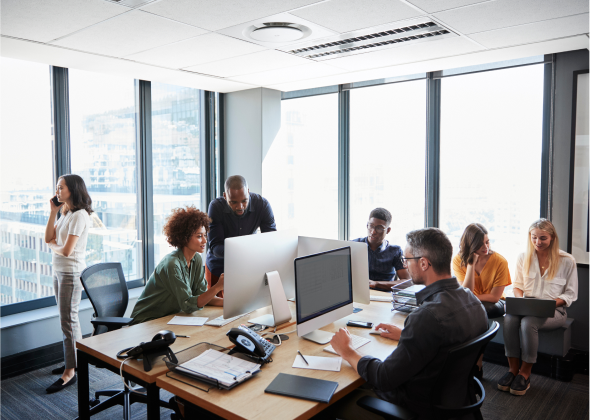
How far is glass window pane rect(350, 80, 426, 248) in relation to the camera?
4582 mm

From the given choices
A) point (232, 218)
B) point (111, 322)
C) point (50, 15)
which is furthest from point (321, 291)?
point (50, 15)

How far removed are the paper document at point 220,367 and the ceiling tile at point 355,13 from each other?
1882mm

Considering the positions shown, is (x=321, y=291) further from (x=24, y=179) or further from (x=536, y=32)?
(x=24, y=179)

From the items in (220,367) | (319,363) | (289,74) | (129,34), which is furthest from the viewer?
(289,74)

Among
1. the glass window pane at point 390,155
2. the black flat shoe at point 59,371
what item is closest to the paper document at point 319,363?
the black flat shoe at point 59,371

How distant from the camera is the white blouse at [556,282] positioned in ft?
11.6

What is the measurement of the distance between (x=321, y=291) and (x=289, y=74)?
258 centimetres

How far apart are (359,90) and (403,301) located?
2.85 metres

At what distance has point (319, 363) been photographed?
2051 mm

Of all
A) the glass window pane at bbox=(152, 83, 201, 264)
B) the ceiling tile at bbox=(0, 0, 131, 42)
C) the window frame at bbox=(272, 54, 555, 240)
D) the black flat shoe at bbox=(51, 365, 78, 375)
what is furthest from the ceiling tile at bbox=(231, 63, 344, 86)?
the black flat shoe at bbox=(51, 365, 78, 375)

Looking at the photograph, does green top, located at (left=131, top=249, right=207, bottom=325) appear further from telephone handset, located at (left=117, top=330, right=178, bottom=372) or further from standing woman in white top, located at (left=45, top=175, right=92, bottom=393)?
standing woman in white top, located at (left=45, top=175, right=92, bottom=393)

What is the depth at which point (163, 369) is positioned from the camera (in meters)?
1.96

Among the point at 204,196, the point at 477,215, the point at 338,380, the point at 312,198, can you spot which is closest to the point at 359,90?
the point at 312,198

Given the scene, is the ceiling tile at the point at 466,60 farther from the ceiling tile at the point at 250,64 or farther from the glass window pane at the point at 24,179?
the glass window pane at the point at 24,179
